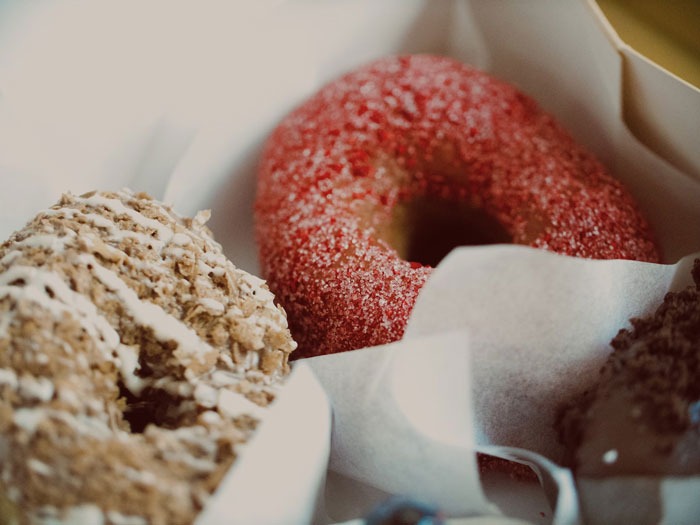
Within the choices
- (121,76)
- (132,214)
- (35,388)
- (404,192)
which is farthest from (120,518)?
(121,76)

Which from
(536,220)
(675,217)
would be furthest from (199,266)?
(675,217)

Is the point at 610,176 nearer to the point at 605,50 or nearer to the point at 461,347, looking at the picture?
the point at 605,50

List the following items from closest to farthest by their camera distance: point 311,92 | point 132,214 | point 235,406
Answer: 1. point 235,406
2. point 132,214
3. point 311,92

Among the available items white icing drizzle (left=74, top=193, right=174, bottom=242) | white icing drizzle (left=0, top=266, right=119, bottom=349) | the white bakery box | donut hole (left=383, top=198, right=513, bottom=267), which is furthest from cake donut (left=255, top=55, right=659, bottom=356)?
white icing drizzle (left=0, top=266, right=119, bottom=349)

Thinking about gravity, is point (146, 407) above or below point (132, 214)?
below

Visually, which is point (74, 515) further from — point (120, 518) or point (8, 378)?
point (8, 378)

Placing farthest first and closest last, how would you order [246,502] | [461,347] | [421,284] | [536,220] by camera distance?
1. [536,220]
2. [421,284]
3. [461,347]
4. [246,502]
